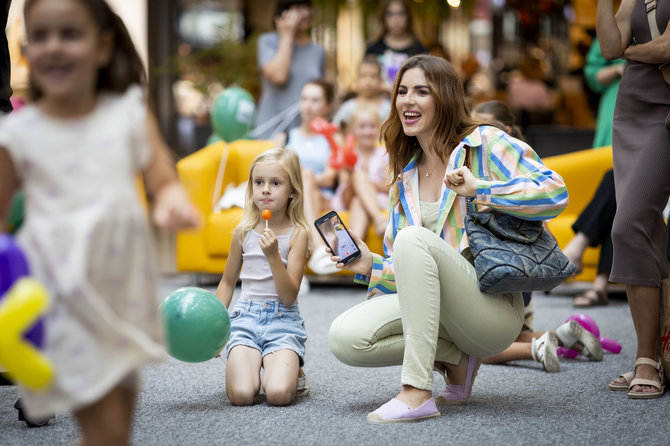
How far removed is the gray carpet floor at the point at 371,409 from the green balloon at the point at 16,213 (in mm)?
522

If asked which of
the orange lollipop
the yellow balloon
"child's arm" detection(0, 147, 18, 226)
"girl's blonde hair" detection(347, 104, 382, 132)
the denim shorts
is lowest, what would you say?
the denim shorts

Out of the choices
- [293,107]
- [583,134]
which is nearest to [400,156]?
[293,107]

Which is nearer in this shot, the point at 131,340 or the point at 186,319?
the point at 131,340

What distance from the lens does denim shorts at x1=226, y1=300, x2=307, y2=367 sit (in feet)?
8.49

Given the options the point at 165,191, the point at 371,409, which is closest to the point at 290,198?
the point at 371,409

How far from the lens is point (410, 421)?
7.22 feet

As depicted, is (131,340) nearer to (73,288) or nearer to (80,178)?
(73,288)

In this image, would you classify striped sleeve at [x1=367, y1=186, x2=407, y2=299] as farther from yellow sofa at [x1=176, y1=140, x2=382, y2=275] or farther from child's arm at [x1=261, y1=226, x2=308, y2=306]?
yellow sofa at [x1=176, y1=140, x2=382, y2=275]

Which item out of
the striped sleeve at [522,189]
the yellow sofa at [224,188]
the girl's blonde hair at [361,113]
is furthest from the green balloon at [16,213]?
the girl's blonde hair at [361,113]

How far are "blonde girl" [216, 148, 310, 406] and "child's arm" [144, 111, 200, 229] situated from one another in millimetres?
969

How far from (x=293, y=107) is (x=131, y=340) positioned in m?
Result: 4.18

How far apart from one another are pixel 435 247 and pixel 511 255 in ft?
0.65

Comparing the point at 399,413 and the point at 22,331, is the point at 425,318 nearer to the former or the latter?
the point at 399,413

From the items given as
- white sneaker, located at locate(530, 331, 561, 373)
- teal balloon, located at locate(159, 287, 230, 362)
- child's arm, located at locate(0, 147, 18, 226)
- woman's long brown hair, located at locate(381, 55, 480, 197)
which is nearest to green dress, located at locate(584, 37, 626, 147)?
white sneaker, located at locate(530, 331, 561, 373)
